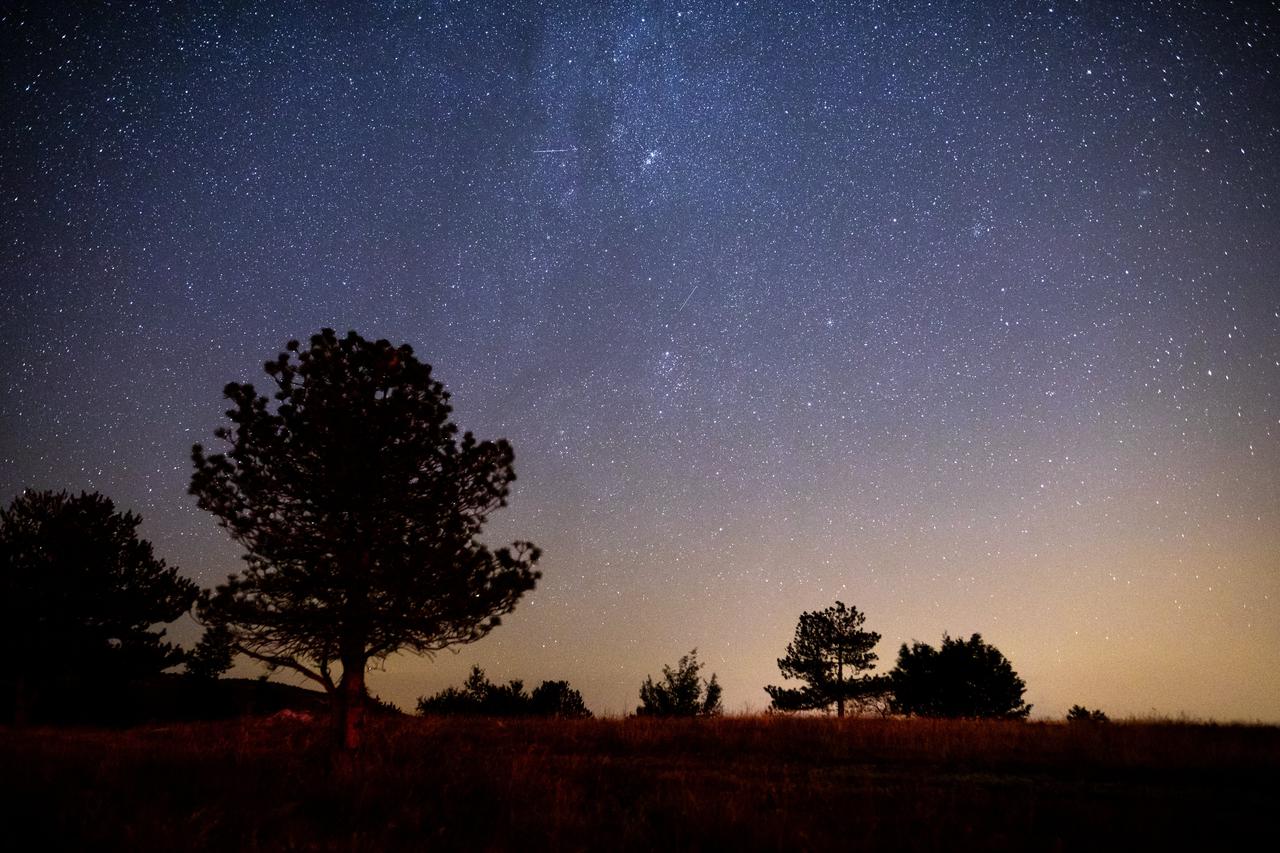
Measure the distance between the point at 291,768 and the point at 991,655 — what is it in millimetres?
40332

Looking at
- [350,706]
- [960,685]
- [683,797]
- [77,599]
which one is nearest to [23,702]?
[77,599]

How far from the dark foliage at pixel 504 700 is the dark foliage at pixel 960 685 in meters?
19.1

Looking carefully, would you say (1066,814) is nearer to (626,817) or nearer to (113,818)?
(626,817)

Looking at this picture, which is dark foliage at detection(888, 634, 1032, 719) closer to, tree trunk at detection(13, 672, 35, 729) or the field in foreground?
the field in foreground

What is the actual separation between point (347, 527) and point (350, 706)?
128 inches

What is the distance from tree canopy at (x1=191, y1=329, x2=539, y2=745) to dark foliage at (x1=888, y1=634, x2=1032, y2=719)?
3427cm

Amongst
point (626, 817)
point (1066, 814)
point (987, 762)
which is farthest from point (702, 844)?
point (987, 762)

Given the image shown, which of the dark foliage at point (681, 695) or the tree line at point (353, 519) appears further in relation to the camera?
the dark foliage at point (681, 695)

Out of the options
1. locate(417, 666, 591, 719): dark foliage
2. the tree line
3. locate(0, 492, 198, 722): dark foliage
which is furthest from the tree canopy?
locate(417, 666, 591, 719): dark foliage

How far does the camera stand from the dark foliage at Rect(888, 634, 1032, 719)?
37.5 meters

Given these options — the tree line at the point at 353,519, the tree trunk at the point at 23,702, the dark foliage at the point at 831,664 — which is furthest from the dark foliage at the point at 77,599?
the dark foliage at the point at 831,664

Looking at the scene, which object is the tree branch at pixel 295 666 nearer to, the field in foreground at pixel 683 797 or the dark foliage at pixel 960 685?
the field in foreground at pixel 683 797

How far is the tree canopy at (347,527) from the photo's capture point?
37.3 feet

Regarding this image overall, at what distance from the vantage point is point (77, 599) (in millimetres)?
21062
